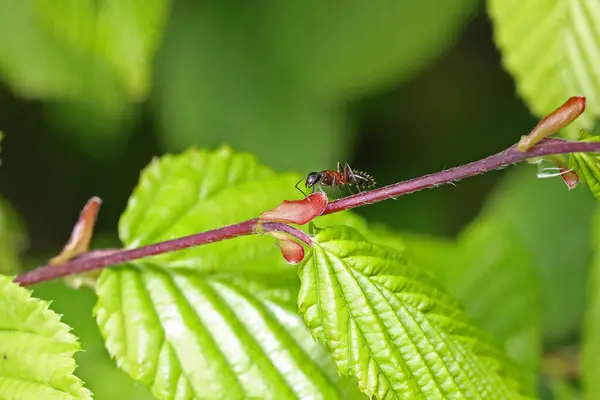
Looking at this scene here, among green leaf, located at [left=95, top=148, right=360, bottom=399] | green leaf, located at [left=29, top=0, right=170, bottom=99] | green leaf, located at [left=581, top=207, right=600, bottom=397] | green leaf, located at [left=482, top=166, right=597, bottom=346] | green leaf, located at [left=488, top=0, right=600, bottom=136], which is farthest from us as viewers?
green leaf, located at [left=482, top=166, right=597, bottom=346]

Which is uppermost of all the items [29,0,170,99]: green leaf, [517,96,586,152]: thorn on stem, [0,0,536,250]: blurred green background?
[0,0,536,250]: blurred green background

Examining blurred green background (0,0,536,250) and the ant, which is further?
blurred green background (0,0,536,250)

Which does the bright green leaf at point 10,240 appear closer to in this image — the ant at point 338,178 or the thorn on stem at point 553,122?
the ant at point 338,178

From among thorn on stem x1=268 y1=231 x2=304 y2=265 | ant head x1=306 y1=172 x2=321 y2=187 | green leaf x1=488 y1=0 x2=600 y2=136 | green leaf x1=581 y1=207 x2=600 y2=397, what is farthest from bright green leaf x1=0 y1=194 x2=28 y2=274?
green leaf x1=581 y1=207 x2=600 y2=397

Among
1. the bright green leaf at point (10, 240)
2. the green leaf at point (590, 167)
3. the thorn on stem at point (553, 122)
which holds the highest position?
the bright green leaf at point (10, 240)

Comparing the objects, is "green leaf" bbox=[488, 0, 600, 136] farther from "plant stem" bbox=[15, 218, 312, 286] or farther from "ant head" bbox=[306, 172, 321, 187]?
"plant stem" bbox=[15, 218, 312, 286]

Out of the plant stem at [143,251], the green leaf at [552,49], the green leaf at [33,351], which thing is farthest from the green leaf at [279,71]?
the green leaf at [33,351]

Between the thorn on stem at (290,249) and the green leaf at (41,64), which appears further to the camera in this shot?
the green leaf at (41,64)
